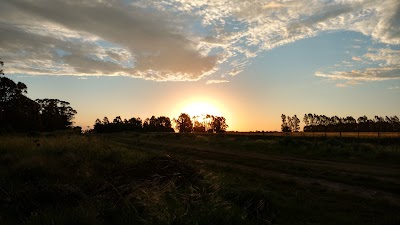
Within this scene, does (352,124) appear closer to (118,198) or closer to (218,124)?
(218,124)

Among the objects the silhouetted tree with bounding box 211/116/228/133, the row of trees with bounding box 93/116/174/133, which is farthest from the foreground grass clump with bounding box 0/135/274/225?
the silhouetted tree with bounding box 211/116/228/133

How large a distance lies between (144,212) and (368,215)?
5.64m

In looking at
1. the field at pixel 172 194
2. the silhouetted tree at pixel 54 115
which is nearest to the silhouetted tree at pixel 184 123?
the silhouetted tree at pixel 54 115

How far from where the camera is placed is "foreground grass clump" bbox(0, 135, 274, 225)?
6.05 meters

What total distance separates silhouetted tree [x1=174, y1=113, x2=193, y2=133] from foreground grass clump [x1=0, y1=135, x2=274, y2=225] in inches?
6433

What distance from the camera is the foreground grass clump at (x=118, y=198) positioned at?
6.05m

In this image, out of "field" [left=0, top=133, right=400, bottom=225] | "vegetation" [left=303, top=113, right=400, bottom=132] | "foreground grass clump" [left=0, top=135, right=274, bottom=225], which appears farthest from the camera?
"vegetation" [left=303, top=113, right=400, bottom=132]

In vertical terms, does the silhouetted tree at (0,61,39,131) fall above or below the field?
above

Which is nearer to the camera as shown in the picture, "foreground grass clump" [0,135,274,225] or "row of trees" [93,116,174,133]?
"foreground grass clump" [0,135,274,225]

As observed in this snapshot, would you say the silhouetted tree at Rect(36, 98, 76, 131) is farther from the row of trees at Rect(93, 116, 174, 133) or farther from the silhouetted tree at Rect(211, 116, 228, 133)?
the silhouetted tree at Rect(211, 116, 228, 133)

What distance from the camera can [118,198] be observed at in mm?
7555

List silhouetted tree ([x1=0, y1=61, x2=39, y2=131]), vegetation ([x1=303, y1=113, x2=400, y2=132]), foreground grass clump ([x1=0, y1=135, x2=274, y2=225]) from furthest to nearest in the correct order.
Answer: vegetation ([x1=303, y1=113, x2=400, y2=132]) < silhouetted tree ([x1=0, y1=61, x2=39, y2=131]) < foreground grass clump ([x1=0, y1=135, x2=274, y2=225])

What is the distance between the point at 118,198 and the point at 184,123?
16974cm

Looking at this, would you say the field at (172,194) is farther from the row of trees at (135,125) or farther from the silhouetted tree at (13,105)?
the row of trees at (135,125)
